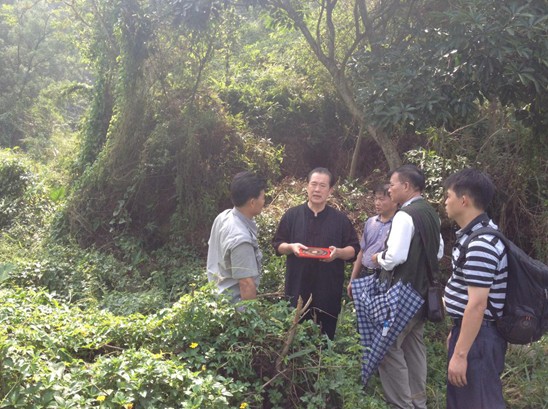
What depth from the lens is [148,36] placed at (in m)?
7.92

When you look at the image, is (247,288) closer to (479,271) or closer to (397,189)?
(397,189)

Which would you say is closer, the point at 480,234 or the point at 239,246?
the point at 480,234

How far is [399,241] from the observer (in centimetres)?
339

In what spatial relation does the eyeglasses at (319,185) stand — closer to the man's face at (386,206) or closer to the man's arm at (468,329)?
the man's face at (386,206)

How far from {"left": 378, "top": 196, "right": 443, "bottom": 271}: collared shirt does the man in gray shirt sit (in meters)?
0.84

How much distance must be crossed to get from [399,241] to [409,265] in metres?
0.19

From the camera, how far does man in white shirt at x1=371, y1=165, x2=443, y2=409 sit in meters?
3.43

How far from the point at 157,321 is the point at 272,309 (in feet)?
2.36

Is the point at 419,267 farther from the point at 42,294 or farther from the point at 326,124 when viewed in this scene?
the point at 326,124

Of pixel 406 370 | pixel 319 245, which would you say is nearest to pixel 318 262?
pixel 319 245

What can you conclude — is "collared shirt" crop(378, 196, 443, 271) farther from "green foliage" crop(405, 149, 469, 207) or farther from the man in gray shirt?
"green foliage" crop(405, 149, 469, 207)

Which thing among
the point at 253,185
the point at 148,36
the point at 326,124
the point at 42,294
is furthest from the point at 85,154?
the point at 253,185

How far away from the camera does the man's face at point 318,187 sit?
4.08m

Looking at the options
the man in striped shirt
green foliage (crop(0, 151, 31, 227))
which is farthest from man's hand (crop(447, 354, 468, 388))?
green foliage (crop(0, 151, 31, 227))
